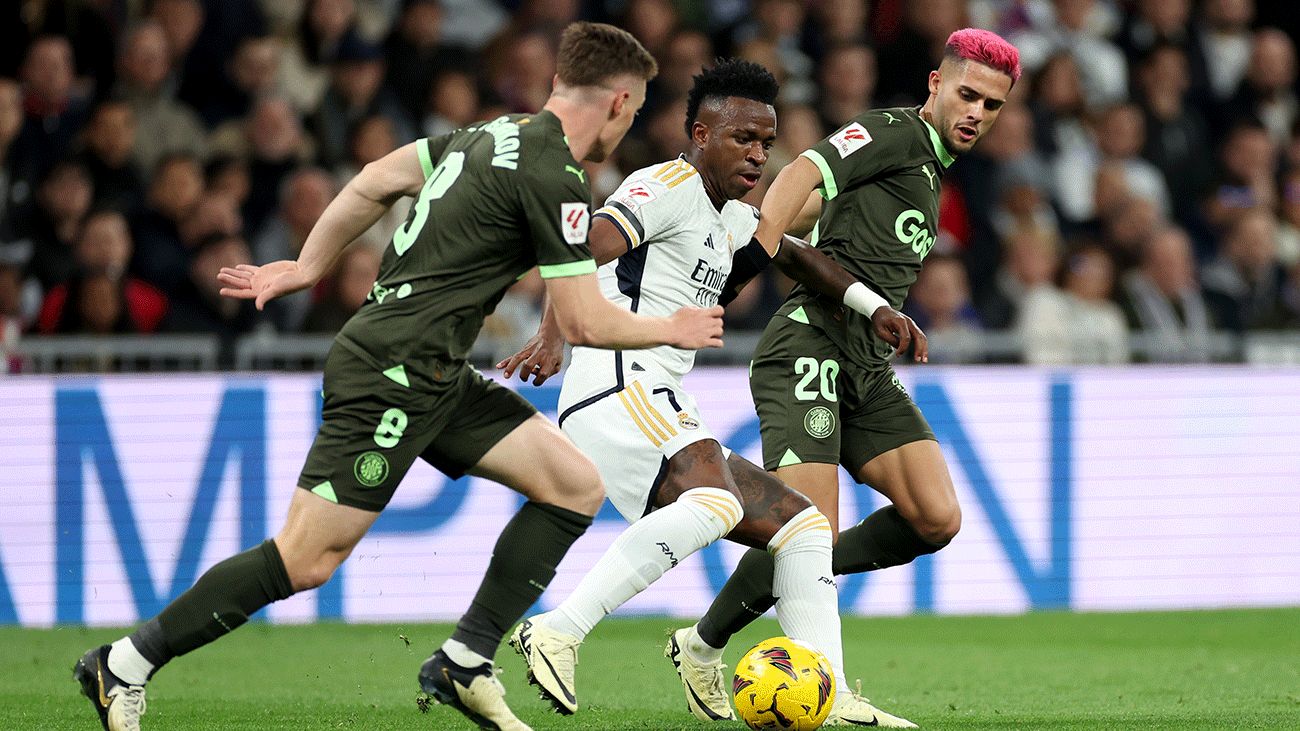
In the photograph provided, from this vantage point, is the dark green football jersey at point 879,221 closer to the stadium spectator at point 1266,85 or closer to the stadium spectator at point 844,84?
the stadium spectator at point 844,84

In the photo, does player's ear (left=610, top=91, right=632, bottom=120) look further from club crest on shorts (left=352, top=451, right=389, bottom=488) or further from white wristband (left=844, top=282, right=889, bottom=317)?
white wristband (left=844, top=282, right=889, bottom=317)

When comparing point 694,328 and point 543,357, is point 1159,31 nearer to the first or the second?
point 543,357

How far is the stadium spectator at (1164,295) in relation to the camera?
1055cm

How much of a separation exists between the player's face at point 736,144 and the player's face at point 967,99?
35.8 inches

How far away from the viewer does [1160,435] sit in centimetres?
924

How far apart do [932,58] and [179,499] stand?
669cm

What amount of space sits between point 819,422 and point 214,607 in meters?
2.30

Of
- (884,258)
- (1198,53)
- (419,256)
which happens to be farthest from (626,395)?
(1198,53)

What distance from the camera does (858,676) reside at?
6676mm

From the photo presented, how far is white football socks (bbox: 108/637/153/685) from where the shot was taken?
4.19 meters

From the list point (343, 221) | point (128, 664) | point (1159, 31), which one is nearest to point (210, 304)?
point (343, 221)

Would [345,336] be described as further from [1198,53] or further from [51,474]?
[1198,53]

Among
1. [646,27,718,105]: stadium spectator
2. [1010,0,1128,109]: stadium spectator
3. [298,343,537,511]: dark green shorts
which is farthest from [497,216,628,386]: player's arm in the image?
[1010,0,1128,109]: stadium spectator

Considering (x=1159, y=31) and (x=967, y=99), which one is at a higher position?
(x=1159, y=31)
